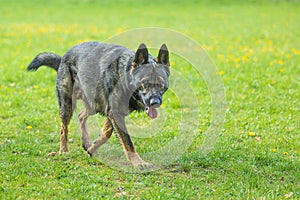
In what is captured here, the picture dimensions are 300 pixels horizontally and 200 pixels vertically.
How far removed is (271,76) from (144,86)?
218 inches

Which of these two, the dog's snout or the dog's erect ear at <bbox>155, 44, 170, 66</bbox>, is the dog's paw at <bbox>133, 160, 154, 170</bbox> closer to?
the dog's snout

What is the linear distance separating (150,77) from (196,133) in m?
2.06

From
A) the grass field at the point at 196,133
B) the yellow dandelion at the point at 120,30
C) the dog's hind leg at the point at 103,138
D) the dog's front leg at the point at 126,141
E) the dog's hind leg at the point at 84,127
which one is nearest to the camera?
the grass field at the point at 196,133

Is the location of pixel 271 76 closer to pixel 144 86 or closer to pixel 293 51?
pixel 293 51

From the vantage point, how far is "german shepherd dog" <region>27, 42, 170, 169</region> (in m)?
5.23

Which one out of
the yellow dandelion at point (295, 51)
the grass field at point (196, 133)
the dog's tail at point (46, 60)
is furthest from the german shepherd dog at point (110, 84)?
the yellow dandelion at point (295, 51)

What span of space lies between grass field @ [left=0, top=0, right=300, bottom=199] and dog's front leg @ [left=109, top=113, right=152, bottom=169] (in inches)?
8.9

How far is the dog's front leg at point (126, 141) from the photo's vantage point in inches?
218

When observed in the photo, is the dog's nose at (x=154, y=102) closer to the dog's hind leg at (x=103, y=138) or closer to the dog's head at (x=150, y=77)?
the dog's head at (x=150, y=77)

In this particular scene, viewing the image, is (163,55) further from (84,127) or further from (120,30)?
(120,30)

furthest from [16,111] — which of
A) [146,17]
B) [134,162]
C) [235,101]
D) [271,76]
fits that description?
[146,17]

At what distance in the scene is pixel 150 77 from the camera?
5.17 m

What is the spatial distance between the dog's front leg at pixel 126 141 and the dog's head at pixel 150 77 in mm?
509

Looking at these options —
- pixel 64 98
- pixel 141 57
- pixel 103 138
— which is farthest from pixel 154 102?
pixel 64 98
